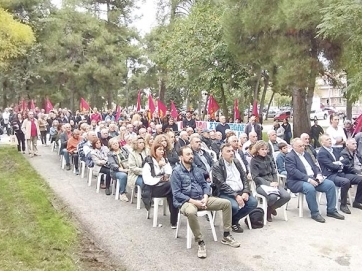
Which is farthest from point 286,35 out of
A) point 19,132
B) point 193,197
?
point 19,132

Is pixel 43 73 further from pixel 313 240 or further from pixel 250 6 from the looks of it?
pixel 313 240

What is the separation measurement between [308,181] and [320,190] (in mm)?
280

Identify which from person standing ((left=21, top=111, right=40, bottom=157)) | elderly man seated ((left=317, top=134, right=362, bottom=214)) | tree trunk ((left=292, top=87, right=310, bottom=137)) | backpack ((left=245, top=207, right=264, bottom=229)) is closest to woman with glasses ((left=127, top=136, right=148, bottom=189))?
backpack ((left=245, top=207, right=264, bottom=229))

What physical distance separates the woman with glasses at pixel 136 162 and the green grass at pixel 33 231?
1.29 meters

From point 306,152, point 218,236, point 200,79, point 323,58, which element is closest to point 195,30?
point 200,79

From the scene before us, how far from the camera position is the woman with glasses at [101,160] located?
8.66m

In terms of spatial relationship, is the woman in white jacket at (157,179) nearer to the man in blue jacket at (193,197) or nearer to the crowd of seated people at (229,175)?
the crowd of seated people at (229,175)

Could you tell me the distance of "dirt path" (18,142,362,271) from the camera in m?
4.87

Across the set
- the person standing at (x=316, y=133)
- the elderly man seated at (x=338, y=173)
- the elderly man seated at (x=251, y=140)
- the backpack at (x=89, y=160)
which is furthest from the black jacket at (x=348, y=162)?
the person standing at (x=316, y=133)

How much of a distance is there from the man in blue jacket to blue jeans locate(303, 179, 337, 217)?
1.70 m

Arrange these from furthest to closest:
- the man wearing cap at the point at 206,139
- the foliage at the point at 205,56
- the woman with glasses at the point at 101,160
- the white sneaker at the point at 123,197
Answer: the foliage at the point at 205,56 → the man wearing cap at the point at 206,139 → the woman with glasses at the point at 101,160 → the white sneaker at the point at 123,197

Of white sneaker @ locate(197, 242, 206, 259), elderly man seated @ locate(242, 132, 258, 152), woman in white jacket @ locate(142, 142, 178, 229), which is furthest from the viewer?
elderly man seated @ locate(242, 132, 258, 152)

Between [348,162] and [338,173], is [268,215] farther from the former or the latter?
[348,162]

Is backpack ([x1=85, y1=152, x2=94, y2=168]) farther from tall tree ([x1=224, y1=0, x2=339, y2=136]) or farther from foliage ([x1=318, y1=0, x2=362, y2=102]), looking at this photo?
tall tree ([x1=224, y1=0, x2=339, y2=136])
